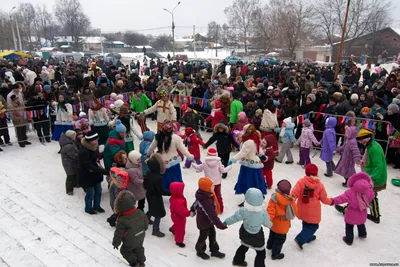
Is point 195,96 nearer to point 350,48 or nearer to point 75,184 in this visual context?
point 75,184

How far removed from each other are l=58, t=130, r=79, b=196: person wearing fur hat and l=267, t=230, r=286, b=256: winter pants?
4.40m

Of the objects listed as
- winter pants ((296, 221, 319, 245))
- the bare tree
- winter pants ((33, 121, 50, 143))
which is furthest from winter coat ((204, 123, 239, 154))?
the bare tree

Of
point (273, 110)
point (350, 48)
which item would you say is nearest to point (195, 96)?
point (273, 110)

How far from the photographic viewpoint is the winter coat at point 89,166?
19.8 ft

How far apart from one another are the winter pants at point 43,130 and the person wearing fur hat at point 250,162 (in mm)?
7493

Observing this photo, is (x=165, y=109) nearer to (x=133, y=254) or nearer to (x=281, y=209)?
(x=133, y=254)

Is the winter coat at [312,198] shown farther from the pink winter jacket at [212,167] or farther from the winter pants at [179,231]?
the winter pants at [179,231]

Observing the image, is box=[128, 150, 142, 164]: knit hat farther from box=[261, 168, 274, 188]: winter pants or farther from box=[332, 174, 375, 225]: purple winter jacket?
box=[332, 174, 375, 225]: purple winter jacket

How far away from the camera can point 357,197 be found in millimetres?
5133

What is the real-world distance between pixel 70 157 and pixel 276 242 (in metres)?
4.63

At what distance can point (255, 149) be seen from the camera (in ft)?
21.0

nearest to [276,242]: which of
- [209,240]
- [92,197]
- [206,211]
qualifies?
[209,240]

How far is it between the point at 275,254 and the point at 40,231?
13.5 ft

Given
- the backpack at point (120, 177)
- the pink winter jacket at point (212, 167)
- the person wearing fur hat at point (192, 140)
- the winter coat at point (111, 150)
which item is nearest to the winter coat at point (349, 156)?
the pink winter jacket at point (212, 167)
